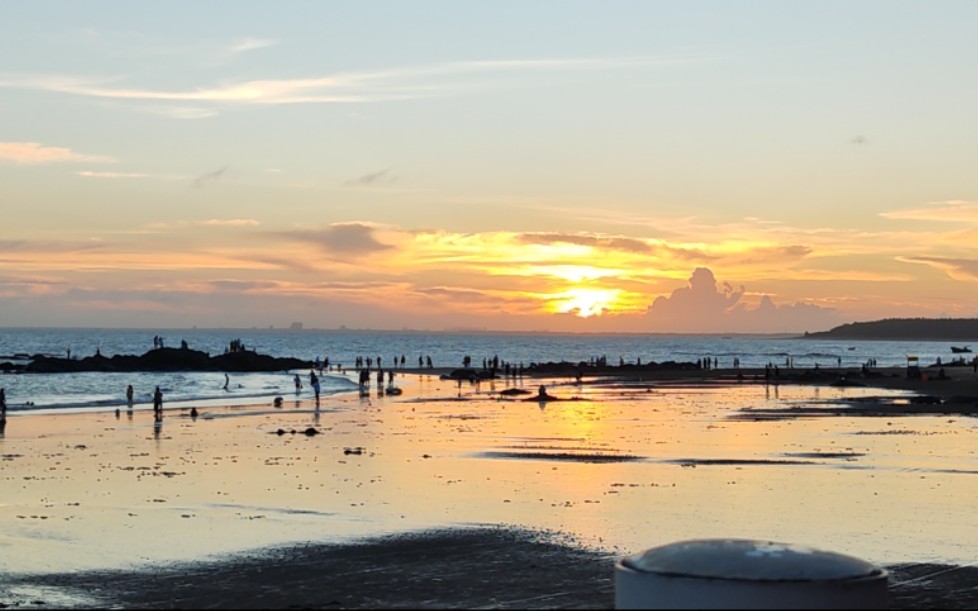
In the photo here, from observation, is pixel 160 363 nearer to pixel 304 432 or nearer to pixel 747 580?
pixel 304 432

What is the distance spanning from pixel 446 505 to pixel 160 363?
114207 millimetres

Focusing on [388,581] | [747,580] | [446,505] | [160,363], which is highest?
[160,363]

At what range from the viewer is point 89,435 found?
4834 centimetres

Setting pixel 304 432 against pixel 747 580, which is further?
pixel 304 432

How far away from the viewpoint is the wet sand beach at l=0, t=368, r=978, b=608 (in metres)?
18.4

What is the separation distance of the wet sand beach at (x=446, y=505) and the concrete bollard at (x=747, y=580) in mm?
7885

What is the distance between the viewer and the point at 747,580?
8.02 meters

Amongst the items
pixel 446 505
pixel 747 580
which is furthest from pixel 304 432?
pixel 747 580

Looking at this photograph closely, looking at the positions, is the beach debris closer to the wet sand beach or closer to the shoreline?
the wet sand beach

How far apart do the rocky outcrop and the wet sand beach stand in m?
78.1

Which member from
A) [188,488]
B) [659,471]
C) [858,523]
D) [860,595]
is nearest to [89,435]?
[188,488]

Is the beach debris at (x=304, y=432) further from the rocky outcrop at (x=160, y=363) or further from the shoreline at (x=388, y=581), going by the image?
the rocky outcrop at (x=160, y=363)

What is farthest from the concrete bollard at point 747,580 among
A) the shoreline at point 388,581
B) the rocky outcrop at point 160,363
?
the rocky outcrop at point 160,363

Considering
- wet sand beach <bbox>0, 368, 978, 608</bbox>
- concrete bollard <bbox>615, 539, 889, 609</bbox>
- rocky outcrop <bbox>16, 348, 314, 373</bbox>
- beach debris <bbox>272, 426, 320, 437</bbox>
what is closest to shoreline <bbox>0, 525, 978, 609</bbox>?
wet sand beach <bbox>0, 368, 978, 608</bbox>
